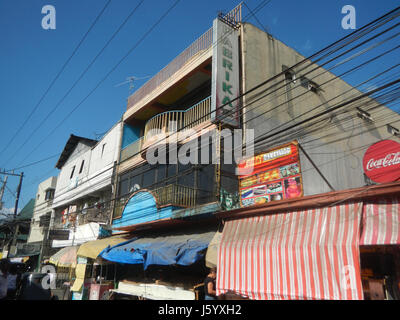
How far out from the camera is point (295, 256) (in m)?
7.09

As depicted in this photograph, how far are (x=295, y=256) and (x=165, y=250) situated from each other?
4762 mm

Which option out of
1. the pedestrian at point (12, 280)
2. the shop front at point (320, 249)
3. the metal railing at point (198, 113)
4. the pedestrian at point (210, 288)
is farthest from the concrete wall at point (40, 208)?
the shop front at point (320, 249)

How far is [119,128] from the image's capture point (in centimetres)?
2053

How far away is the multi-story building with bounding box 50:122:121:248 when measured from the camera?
20.0 meters

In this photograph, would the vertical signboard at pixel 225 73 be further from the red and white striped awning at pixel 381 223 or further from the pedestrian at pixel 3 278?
the pedestrian at pixel 3 278

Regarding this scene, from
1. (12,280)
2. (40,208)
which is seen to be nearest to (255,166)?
(12,280)

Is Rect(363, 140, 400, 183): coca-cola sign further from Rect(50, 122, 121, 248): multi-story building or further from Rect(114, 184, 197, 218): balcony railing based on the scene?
Rect(50, 122, 121, 248): multi-story building

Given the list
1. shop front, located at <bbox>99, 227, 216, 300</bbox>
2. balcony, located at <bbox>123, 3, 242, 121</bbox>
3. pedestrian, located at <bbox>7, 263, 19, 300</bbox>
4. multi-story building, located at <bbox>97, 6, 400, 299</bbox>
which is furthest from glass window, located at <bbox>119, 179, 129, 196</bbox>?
pedestrian, located at <bbox>7, 263, 19, 300</bbox>

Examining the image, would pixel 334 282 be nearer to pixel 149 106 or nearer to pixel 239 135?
pixel 239 135

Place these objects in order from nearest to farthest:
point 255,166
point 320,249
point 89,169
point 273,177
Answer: point 320,249 < point 273,177 < point 255,166 < point 89,169

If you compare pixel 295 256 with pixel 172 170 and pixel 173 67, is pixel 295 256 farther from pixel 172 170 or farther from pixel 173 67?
pixel 173 67

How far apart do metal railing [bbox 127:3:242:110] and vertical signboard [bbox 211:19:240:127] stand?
1.02m

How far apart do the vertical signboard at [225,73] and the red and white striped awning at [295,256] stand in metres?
4.48
